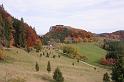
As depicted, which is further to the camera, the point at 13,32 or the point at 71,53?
the point at 71,53

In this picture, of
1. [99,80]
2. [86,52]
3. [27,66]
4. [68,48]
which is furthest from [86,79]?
[86,52]

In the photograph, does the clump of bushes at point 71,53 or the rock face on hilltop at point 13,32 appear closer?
the rock face on hilltop at point 13,32

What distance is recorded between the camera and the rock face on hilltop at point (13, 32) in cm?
11958

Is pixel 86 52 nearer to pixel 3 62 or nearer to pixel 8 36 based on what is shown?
pixel 8 36

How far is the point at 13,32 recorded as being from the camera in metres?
130

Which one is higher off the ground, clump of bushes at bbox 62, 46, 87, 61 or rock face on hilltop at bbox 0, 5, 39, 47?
rock face on hilltop at bbox 0, 5, 39, 47

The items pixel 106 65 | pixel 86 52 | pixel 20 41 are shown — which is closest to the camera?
pixel 20 41

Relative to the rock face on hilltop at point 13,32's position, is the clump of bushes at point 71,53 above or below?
below

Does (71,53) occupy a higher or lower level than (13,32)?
lower

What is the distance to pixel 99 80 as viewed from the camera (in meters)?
94.6

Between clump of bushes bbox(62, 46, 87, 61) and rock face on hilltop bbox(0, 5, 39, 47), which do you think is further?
clump of bushes bbox(62, 46, 87, 61)

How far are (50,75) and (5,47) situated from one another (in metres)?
37.0

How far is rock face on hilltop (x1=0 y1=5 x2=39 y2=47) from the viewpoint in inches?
4708

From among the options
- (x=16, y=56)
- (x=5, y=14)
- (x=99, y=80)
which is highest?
(x=5, y=14)
